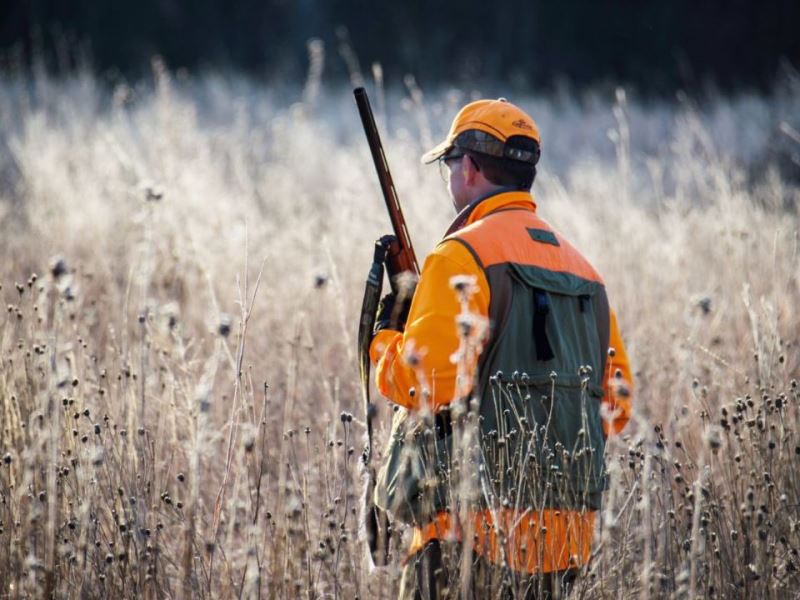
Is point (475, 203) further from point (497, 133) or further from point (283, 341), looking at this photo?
point (283, 341)

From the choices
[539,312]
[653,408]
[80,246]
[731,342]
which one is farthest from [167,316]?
[80,246]

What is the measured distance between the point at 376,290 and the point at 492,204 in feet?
1.45

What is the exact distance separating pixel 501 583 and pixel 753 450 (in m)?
1.31

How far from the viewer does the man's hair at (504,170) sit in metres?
3.14

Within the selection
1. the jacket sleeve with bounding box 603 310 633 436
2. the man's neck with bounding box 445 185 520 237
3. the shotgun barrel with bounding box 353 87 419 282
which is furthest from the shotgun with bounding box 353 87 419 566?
the jacket sleeve with bounding box 603 310 633 436

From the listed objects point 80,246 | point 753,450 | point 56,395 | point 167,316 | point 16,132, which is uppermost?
point 16,132

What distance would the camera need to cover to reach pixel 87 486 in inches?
114

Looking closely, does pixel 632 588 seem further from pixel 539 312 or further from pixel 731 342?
pixel 731 342

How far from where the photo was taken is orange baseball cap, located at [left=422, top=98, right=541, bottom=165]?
10.2 feet

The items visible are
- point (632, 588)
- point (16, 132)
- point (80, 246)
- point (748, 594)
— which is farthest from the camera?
point (16, 132)

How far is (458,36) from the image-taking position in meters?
21.7

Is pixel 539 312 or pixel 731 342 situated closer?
pixel 539 312

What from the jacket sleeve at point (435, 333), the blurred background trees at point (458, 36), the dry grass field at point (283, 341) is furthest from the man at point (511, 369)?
the blurred background trees at point (458, 36)

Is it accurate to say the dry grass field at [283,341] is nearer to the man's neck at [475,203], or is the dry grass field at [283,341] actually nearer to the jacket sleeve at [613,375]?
the jacket sleeve at [613,375]
